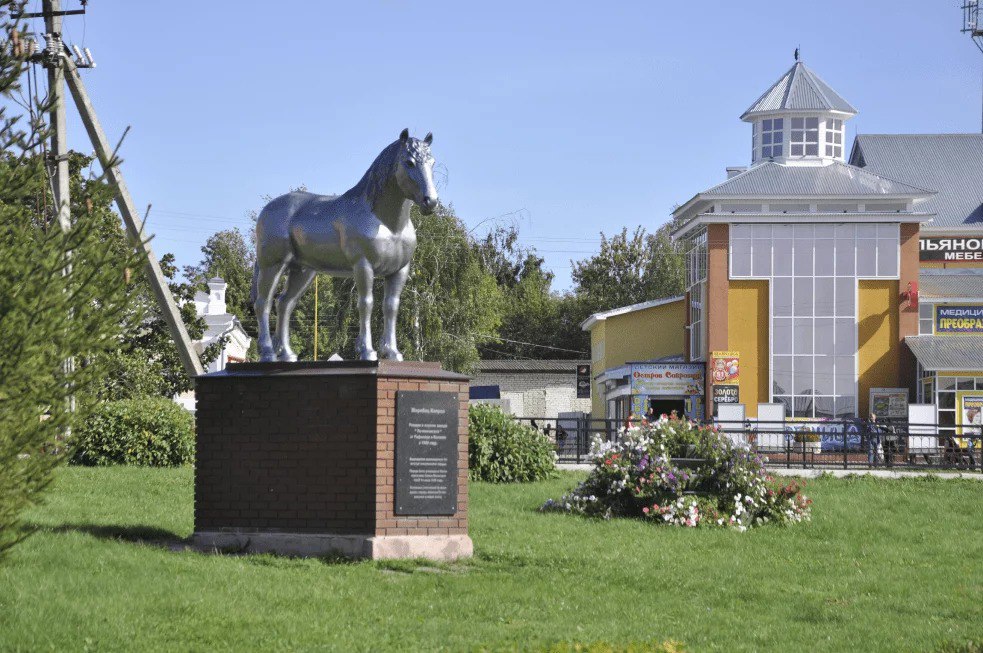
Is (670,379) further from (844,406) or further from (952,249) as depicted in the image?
(952,249)

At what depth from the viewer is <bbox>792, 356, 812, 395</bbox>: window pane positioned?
153 ft

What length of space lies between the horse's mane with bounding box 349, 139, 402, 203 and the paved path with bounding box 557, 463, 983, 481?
43.9 ft

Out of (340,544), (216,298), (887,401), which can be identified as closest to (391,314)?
(340,544)

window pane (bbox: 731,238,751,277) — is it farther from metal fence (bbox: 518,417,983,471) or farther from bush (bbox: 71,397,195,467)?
bush (bbox: 71,397,195,467)

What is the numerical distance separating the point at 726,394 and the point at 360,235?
34285mm

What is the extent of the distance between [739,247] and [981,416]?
982 cm

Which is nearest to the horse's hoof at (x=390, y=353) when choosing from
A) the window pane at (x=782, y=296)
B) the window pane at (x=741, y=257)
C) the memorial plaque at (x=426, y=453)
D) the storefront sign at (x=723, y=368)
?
the memorial plaque at (x=426, y=453)

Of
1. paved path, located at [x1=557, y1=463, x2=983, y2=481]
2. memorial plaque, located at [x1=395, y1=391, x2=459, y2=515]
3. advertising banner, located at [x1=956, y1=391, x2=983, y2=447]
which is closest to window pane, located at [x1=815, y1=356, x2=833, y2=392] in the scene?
advertising banner, located at [x1=956, y1=391, x2=983, y2=447]

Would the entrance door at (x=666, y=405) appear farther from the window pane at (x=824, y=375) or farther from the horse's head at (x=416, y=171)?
the horse's head at (x=416, y=171)

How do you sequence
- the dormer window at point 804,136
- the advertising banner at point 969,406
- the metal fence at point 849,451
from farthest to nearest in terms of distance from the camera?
the dormer window at point 804,136 → the advertising banner at point 969,406 → the metal fence at point 849,451

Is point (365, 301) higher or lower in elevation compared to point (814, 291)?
lower

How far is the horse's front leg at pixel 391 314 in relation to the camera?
45.0ft

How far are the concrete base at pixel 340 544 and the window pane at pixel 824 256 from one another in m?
35.7

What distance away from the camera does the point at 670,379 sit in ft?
154
